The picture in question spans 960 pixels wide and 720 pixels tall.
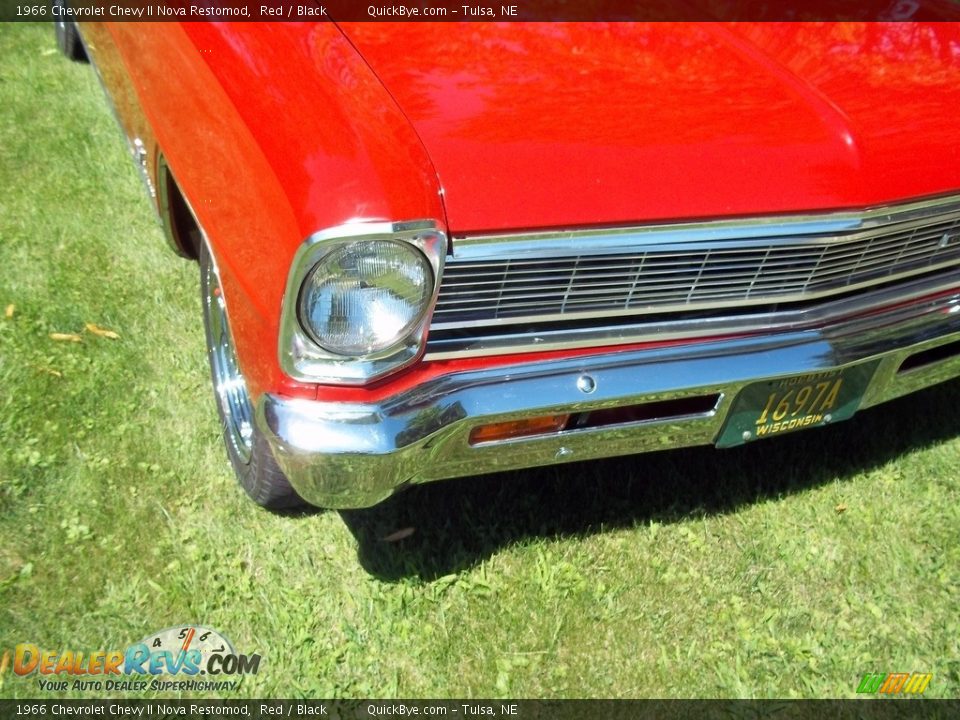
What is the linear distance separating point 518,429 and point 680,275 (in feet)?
1.62

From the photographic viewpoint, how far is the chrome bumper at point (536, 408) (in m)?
1.90

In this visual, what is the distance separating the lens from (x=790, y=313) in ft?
7.48

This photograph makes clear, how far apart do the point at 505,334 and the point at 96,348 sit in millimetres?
1747

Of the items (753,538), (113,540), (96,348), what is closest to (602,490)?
(753,538)

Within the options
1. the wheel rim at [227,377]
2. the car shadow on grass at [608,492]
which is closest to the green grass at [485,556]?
the car shadow on grass at [608,492]

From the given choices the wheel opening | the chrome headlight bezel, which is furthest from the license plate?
the wheel opening

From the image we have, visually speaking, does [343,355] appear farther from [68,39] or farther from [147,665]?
[68,39]

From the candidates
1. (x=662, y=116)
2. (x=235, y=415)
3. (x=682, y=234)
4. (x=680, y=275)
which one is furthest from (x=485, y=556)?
(x=662, y=116)

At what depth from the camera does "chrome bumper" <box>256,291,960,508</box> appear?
190cm

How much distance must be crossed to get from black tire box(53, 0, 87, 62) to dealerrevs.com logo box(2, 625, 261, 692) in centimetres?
364

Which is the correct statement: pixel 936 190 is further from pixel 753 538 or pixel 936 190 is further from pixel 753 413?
pixel 753 538

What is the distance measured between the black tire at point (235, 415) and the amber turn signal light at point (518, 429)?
63cm

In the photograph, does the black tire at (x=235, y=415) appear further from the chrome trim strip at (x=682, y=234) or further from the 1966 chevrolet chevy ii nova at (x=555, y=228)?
the chrome trim strip at (x=682, y=234)

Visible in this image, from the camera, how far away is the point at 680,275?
2094mm
